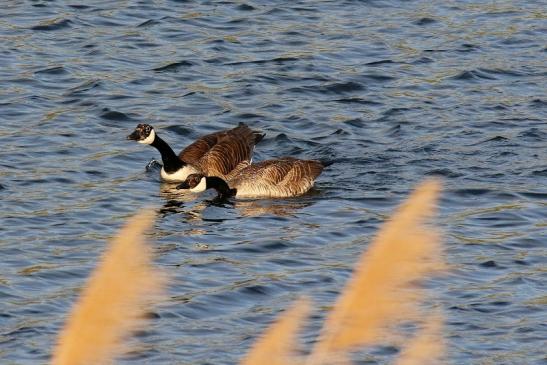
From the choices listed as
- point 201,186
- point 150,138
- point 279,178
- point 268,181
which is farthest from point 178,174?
point 279,178

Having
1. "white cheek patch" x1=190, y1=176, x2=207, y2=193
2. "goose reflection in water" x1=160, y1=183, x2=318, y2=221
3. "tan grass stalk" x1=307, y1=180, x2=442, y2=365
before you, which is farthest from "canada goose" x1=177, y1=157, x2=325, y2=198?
"tan grass stalk" x1=307, y1=180, x2=442, y2=365

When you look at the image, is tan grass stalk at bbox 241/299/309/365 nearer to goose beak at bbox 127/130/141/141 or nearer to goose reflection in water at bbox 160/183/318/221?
goose reflection in water at bbox 160/183/318/221

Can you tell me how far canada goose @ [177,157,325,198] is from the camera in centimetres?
1465

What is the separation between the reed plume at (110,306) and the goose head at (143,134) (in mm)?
12216

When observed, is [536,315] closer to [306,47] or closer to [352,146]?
[352,146]

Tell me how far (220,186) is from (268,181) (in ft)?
1.98

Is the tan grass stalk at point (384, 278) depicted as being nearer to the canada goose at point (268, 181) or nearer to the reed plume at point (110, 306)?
the reed plume at point (110, 306)

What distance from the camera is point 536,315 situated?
32.6ft

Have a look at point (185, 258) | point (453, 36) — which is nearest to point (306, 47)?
point (453, 36)

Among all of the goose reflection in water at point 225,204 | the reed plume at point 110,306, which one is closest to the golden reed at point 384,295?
the reed plume at point 110,306

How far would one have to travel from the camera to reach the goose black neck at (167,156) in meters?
15.3

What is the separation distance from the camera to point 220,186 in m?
15.0

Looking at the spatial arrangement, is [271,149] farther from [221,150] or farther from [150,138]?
[150,138]

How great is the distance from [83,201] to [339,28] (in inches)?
336
